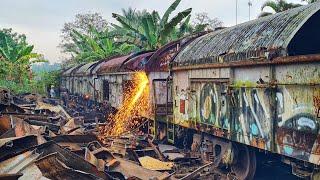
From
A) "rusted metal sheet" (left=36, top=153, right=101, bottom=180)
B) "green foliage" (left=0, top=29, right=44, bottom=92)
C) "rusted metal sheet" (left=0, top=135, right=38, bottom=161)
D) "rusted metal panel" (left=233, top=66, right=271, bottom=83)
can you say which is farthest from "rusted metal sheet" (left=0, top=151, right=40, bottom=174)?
"green foliage" (left=0, top=29, right=44, bottom=92)

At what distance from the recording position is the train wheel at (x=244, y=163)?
8.48 meters

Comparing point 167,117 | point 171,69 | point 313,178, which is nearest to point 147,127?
point 167,117

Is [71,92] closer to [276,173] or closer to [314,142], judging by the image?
[276,173]

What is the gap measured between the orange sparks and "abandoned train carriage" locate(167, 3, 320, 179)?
3.23 m

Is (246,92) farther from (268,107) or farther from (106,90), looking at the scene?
(106,90)

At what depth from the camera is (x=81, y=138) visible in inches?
393

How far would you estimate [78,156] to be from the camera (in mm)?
7102

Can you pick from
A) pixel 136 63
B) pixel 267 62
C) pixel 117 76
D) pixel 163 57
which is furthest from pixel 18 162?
pixel 117 76

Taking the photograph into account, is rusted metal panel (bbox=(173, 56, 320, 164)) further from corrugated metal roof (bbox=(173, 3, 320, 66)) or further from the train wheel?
the train wheel

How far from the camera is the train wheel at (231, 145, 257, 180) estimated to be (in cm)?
848

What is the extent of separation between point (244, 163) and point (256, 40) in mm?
3071

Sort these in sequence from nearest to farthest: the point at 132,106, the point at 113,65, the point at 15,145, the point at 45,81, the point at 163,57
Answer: the point at 15,145
the point at 163,57
the point at 132,106
the point at 113,65
the point at 45,81

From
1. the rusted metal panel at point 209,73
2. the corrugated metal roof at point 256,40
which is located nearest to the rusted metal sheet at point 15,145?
the rusted metal panel at point 209,73

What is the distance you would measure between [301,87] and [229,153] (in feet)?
11.1
